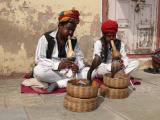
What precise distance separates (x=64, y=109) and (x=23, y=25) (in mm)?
2825

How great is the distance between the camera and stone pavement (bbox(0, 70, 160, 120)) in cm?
503

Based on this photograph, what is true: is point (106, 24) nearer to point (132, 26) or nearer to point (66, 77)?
point (66, 77)

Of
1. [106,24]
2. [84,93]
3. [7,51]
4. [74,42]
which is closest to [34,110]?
[84,93]

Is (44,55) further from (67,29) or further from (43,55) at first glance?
(67,29)

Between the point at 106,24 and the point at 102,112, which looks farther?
the point at 106,24

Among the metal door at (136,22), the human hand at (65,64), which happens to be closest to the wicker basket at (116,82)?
the human hand at (65,64)

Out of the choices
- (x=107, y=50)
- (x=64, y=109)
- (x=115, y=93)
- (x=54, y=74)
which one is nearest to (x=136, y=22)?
(x=107, y=50)

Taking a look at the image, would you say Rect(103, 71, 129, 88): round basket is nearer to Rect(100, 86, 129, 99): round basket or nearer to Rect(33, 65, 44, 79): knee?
Rect(100, 86, 129, 99): round basket

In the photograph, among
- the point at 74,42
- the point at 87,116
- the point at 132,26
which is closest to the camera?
the point at 87,116

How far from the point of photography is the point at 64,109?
5.37 meters

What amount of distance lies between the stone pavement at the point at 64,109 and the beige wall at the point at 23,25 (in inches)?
44.1

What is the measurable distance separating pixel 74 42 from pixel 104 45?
1.99 ft

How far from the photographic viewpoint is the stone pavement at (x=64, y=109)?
5.03m

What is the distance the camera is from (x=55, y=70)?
21.0 ft
